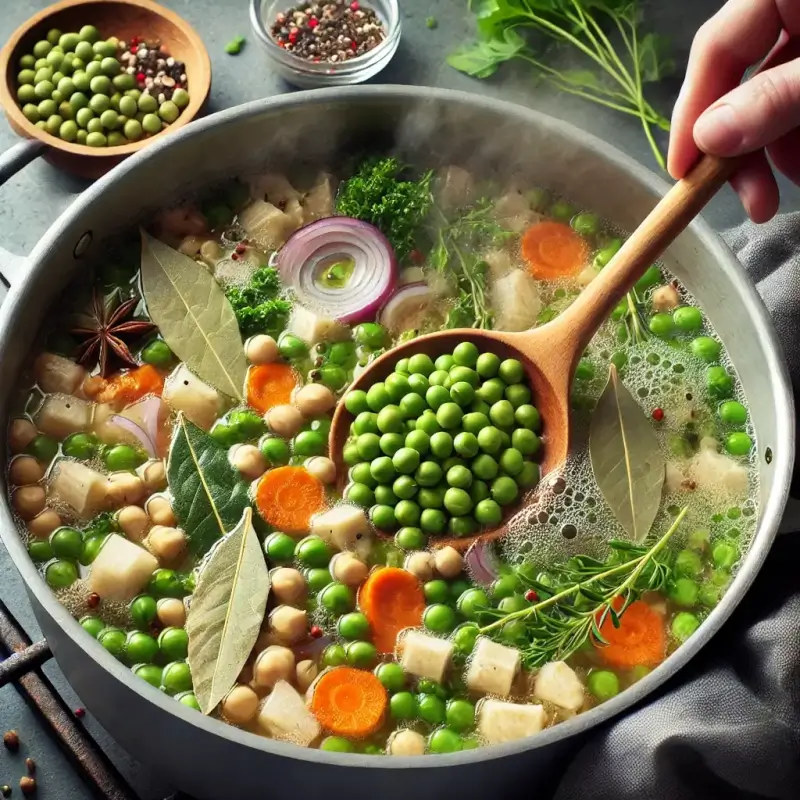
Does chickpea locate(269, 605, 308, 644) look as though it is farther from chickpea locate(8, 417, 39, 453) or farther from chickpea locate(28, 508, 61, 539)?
chickpea locate(8, 417, 39, 453)

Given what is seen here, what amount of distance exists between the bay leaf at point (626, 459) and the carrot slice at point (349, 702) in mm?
551

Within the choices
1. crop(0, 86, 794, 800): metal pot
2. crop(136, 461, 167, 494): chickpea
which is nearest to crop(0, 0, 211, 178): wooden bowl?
crop(0, 86, 794, 800): metal pot

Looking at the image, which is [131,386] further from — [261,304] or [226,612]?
[226,612]

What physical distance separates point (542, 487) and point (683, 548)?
28 centimetres

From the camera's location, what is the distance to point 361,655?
176 cm

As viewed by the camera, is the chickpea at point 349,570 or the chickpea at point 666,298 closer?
the chickpea at point 349,570

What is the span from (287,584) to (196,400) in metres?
0.41

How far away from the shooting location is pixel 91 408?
197 cm

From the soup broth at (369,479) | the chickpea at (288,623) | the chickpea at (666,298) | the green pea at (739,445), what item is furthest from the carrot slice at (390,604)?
the chickpea at (666,298)

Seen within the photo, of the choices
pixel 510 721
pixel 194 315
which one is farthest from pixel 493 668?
pixel 194 315

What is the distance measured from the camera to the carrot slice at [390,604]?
5.92 feet

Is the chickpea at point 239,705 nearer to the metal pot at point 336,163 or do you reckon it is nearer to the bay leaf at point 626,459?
the metal pot at point 336,163

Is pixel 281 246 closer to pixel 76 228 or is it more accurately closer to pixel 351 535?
pixel 76 228

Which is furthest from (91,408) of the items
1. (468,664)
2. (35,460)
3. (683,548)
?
(683,548)
